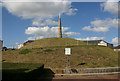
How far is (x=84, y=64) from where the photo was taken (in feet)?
58.6

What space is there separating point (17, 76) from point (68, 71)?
27.2 ft

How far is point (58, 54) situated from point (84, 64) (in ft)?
18.1

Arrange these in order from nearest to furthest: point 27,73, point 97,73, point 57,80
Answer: point 27,73, point 57,80, point 97,73

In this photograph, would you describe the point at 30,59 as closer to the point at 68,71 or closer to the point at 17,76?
the point at 68,71

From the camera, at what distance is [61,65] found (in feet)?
57.1

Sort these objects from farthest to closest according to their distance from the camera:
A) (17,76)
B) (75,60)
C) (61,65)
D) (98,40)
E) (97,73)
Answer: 1. (98,40)
2. (75,60)
3. (61,65)
4. (97,73)
5. (17,76)

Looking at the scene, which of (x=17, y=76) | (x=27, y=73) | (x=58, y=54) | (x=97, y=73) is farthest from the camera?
(x=58, y=54)

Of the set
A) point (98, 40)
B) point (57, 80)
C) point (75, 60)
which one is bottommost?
point (57, 80)

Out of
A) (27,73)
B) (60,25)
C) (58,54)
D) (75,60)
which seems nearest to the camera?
(27,73)

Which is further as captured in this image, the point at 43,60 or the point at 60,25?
the point at 60,25

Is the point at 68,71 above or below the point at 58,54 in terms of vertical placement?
below

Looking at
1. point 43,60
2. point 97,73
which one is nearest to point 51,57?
point 43,60

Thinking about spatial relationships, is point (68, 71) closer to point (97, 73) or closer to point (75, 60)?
point (97, 73)

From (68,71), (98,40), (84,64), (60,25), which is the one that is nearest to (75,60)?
(84,64)
